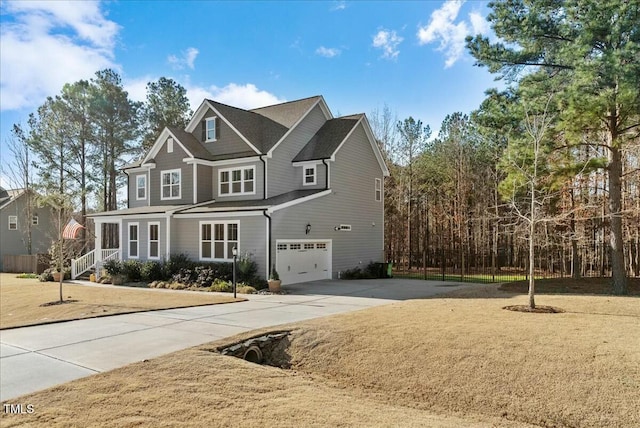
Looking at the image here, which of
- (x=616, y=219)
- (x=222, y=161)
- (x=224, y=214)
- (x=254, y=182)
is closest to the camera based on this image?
(x=616, y=219)

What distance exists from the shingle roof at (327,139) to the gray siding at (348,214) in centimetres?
54

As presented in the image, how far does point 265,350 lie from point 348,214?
15.4 m

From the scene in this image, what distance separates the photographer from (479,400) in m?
5.89

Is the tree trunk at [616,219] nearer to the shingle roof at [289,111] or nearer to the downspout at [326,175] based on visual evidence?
the downspout at [326,175]

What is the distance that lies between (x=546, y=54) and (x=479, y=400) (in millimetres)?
14750

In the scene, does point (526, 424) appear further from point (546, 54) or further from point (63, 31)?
point (546, 54)

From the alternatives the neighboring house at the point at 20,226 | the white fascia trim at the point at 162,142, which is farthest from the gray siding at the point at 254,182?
the neighboring house at the point at 20,226

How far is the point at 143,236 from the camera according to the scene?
22.9 meters

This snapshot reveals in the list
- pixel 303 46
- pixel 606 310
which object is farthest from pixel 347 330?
pixel 303 46

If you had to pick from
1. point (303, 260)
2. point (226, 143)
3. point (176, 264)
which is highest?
point (226, 143)

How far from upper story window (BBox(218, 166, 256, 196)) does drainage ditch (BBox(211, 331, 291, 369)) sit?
13.6 metres

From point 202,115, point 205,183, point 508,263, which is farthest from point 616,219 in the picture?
point 202,115

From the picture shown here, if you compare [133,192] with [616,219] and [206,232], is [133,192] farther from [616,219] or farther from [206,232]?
[616,219]

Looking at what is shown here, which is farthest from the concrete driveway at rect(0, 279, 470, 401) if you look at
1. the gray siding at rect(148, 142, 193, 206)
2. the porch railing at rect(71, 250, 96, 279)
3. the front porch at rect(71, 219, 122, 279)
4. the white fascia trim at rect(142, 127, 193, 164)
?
the porch railing at rect(71, 250, 96, 279)
